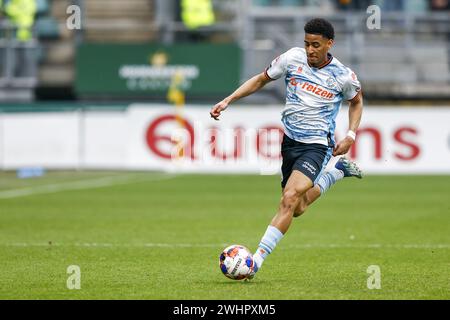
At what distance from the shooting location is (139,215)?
1848cm

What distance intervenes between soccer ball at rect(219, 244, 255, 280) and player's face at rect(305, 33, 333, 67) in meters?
1.84

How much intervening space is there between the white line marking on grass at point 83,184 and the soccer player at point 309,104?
11.8m

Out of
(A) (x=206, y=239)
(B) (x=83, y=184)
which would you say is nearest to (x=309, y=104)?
(A) (x=206, y=239)

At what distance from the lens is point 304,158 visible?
10914mm

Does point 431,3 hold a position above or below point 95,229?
above

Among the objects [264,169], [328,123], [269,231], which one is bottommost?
[264,169]

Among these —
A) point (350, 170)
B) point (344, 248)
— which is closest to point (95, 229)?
point (344, 248)

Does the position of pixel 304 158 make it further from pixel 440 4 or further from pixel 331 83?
pixel 440 4

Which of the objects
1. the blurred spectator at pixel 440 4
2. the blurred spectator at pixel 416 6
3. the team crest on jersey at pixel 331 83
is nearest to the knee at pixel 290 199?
the team crest on jersey at pixel 331 83

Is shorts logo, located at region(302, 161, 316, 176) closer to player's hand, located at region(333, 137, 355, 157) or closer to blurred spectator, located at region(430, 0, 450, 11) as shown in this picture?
player's hand, located at region(333, 137, 355, 157)
